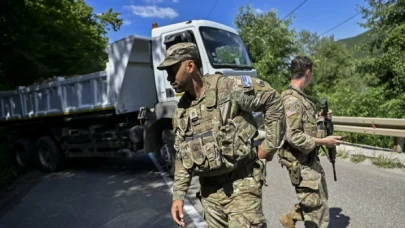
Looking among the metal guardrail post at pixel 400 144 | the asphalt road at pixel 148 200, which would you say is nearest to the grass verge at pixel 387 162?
the asphalt road at pixel 148 200

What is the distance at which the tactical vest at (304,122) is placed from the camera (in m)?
3.08

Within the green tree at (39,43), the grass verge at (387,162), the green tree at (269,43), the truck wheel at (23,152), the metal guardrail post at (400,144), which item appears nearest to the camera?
the grass verge at (387,162)

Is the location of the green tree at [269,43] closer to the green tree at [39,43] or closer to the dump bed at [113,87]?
the green tree at [39,43]

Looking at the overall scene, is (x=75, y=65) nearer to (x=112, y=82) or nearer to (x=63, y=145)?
(x=63, y=145)

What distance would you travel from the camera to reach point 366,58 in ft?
48.7

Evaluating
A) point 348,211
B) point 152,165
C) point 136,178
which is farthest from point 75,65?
point 348,211

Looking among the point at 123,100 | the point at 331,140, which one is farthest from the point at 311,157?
the point at 123,100

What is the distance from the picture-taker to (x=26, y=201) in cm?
632

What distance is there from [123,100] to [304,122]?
487 centimetres

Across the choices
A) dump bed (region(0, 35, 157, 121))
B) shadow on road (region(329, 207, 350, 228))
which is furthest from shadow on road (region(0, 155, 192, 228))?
shadow on road (region(329, 207, 350, 228))

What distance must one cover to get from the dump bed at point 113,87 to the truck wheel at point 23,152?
1090 mm

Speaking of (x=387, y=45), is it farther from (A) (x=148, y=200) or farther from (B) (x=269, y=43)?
(A) (x=148, y=200)

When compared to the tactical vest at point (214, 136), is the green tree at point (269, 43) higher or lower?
higher

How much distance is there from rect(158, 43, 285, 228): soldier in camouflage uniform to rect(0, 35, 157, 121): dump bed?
4.79 meters
